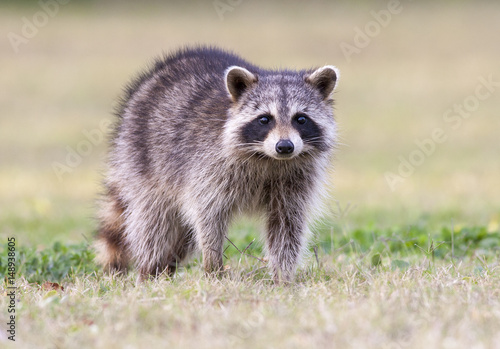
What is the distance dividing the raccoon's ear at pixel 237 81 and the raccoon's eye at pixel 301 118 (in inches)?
16.2

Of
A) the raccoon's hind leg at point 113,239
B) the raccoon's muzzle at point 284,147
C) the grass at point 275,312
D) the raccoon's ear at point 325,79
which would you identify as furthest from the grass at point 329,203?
the raccoon's muzzle at point 284,147

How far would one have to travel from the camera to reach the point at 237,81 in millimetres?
5031

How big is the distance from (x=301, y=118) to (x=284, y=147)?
376 millimetres

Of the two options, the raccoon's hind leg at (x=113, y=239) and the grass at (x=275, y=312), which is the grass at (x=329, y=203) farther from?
the raccoon's hind leg at (x=113, y=239)

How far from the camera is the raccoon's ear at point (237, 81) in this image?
16.3 ft

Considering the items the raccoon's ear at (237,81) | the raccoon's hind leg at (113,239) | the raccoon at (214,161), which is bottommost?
the raccoon's hind leg at (113,239)

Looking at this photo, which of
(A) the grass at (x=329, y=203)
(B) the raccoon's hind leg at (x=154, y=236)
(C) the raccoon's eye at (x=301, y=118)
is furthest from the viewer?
(B) the raccoon's hind leg at (x=154, y=236)

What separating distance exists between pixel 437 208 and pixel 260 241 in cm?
401

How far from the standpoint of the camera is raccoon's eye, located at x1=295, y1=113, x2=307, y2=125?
16.1 ft

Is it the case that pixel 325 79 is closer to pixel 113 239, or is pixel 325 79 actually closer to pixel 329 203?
pixel 329 203

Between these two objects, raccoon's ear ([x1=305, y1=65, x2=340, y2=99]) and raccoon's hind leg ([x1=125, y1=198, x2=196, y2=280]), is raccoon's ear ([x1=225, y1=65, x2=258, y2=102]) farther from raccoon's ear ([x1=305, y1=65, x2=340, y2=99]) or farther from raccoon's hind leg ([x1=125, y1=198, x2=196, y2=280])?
raccoon's hind leg ([x1=125, y1=198, x2=196, y2=280])

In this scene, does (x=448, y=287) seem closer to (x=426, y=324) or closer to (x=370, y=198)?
(x=426, y=324)

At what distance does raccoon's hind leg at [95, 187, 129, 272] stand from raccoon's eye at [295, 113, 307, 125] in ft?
5.63

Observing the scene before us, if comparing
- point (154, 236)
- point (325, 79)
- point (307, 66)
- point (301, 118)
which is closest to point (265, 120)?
point (301, 118)
